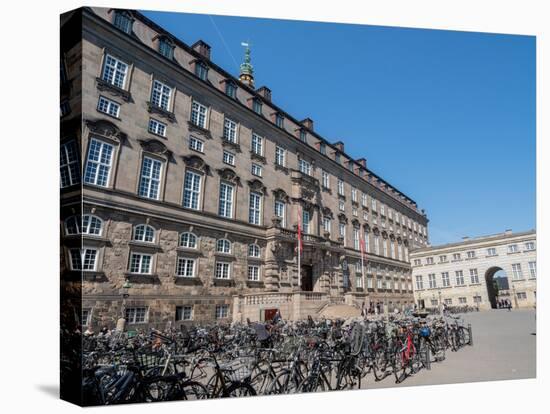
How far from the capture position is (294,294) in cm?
1922

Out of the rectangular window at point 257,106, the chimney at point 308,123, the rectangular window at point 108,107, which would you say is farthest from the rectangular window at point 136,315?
the chimney at point 308,123

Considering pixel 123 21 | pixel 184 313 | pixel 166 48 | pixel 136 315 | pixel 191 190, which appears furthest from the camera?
pixel 191 190

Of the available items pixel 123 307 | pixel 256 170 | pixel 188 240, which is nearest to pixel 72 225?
pixel 123 307

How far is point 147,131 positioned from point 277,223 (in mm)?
9074

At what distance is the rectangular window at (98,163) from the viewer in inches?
457

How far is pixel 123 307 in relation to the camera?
38.1 feet

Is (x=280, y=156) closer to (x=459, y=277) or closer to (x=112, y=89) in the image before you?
(x=112, y=89)

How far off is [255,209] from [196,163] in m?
4.68

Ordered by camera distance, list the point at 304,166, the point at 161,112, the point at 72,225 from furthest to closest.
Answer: the point at 304,166 < the point at 161,112 < the point at 72,225

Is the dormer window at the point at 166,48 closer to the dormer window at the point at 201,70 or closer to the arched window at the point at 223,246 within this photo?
the dormer window at the point at 201,70

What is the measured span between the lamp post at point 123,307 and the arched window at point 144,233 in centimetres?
221

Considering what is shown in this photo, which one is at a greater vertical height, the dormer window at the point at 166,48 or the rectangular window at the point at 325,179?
the dormer window at the point at 166,48

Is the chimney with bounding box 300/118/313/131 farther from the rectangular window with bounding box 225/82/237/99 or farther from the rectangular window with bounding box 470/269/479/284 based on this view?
the rectangular window with bounding box 470/269/479/284

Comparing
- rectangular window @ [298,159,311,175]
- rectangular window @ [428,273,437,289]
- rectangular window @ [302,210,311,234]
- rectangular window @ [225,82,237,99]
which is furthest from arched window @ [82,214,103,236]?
rectangular window @ [428,273,437,289]
